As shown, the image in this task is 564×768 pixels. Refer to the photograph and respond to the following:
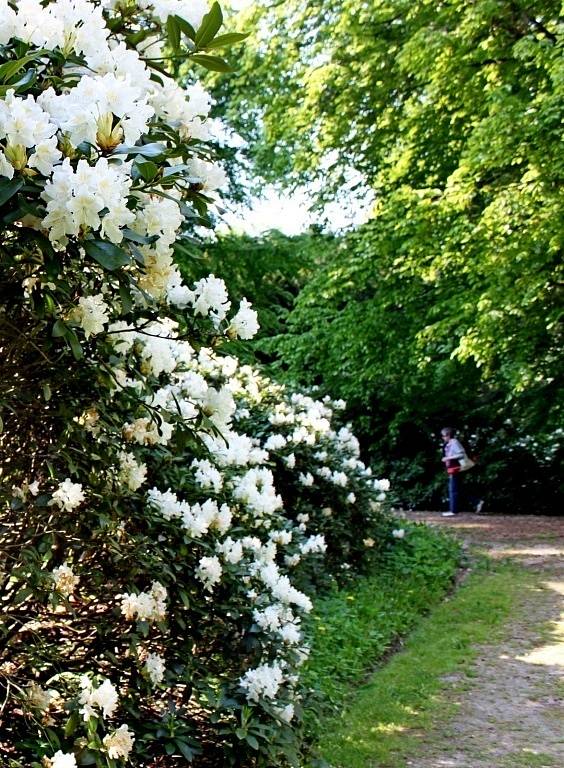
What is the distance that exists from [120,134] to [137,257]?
281 millimetres

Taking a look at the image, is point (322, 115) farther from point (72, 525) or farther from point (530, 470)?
point (72, 525)

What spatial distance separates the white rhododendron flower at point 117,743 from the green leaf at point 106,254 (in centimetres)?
159

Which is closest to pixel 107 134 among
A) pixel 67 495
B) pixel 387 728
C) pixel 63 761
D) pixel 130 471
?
Answer: pixel 67 495

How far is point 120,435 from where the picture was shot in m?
A: 2.94

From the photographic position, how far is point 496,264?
921cm

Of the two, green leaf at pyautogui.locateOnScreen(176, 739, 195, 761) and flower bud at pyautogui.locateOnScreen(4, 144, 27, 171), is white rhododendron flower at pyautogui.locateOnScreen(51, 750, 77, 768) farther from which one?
flower bud at pyautogui.locateOnScreen(4, 144, 27, 171)

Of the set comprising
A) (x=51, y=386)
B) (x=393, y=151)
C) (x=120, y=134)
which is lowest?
(x=51, y=386)

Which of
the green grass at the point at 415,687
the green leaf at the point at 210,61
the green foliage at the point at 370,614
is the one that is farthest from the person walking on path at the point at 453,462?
the green leaf at the point at 210,61

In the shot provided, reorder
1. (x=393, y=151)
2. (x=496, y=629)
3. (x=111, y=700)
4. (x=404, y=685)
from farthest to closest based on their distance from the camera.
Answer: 1. (x=393, y=151)
2. (x=496, y=629)
3. (x=404, y=685)
4. (x=111, y=700)

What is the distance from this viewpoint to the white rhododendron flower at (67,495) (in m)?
2.71

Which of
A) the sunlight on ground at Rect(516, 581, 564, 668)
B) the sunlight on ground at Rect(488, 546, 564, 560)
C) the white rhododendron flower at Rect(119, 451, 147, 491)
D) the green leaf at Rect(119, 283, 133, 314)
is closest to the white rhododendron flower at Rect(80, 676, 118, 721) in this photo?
the white rhododendron flower at Rect(119, 451, 147, 491)

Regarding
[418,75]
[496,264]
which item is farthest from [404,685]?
[418,75]

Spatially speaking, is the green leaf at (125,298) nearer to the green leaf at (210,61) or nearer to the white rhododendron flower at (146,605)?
the green leaf at (210,61)

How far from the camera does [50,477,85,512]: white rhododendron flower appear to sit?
2.71 metres
